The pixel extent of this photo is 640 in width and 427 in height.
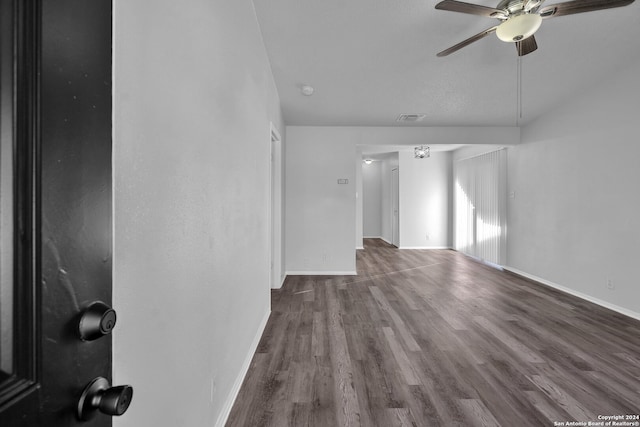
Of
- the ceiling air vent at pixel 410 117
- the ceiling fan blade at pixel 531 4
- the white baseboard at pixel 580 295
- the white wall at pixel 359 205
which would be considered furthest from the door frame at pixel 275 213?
the white wall at pixel 359 205

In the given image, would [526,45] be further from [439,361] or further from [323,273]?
[323,273]

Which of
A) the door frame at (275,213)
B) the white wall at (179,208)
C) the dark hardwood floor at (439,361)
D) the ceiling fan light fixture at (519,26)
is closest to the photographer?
the white wall at (179,208)

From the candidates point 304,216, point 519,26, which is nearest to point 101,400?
point 519,26

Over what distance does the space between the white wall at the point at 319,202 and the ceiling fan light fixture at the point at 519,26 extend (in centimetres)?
308

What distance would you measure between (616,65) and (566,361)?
3.23 meters

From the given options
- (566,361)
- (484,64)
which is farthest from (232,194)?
(484,64)

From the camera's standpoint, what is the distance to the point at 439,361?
2.26 m

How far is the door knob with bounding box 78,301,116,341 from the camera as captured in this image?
0.44 m

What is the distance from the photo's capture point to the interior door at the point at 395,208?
824 cm

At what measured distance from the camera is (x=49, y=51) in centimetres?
39

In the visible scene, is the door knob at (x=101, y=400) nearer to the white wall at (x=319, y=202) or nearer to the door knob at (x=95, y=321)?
the door knob at (x=95, y=321)

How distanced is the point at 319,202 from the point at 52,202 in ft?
15.4

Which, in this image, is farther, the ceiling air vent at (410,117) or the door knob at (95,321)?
the ceiling air vent at (410,117)

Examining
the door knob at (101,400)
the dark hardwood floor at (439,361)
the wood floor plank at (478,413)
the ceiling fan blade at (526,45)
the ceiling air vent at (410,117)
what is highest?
the ceiling air vent at (410,117)
